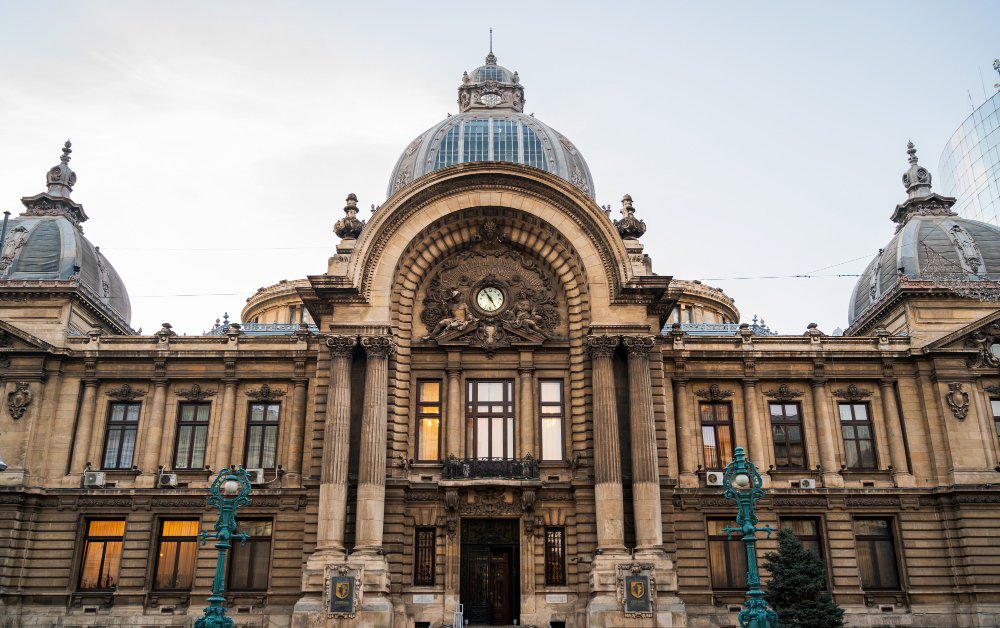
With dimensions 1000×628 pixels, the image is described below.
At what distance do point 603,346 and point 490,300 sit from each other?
5.06 m

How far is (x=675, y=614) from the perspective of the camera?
1051 inches

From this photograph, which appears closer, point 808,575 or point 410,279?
point 808,575

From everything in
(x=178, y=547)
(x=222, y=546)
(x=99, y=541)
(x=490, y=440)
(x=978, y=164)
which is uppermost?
(x=978, y=164)

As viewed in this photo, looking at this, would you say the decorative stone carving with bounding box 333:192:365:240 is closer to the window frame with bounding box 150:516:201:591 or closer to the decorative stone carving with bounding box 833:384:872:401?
the window frame with bounding box 150:516:201:591

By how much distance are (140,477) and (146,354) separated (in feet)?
16.3

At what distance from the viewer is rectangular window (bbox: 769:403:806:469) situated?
111 feet

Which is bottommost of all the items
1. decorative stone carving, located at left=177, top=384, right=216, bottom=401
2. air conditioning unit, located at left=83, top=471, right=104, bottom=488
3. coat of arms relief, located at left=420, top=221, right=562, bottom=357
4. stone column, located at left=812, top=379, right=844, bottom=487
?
air conditioning unit, located at left=83, top=471, right=104, bottom=488

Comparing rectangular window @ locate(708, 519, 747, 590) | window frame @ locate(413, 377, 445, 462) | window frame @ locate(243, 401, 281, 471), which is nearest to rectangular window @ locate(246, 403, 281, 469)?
window frame @ locate(243, 401, 281, 471)

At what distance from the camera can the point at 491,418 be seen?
31.4m

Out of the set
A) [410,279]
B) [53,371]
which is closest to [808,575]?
[410,279]

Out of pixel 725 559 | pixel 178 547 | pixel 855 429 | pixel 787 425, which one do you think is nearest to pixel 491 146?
pixel 787 425

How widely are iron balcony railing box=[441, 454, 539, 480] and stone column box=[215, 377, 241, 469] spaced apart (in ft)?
30.8

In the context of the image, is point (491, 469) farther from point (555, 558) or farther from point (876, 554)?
point (876, 554)

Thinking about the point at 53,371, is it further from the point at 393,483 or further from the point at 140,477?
the point at 393,483
